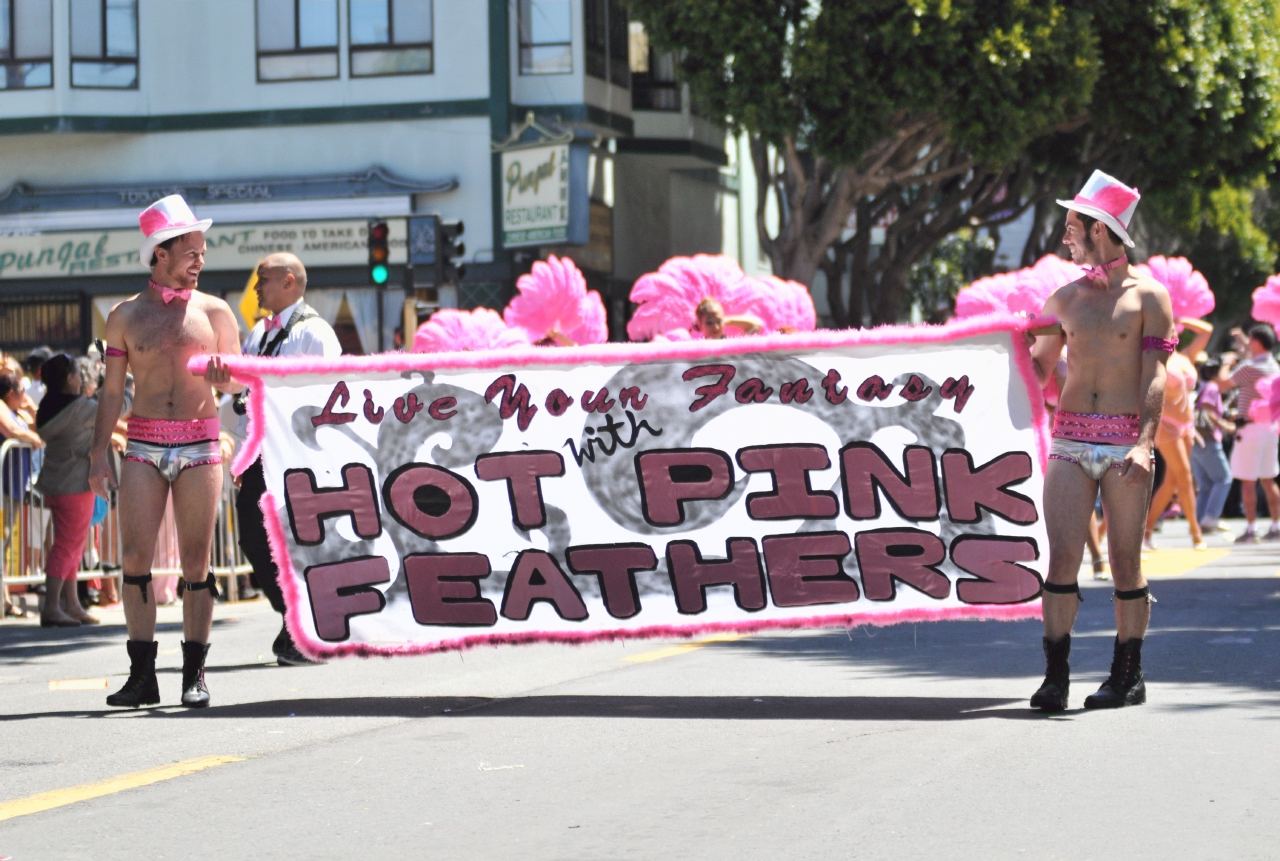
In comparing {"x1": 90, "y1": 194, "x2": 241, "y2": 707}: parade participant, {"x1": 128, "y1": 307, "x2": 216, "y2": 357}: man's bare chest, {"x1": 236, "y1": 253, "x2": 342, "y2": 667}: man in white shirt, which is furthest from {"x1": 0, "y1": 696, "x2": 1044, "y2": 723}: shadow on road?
{"x1": 128, "y1": 307, "x2": 216, "y2": 357}: man's bare chest

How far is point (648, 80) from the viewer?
103ft

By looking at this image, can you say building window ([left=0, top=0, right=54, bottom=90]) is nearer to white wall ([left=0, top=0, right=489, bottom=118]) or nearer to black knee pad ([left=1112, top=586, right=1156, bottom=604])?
white wall ([left=0, top=0, right=489, bottom=118])

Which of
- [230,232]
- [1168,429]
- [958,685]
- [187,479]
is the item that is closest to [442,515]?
[187,479]

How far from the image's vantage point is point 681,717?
→ 299 inches

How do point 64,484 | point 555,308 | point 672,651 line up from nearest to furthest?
point 672,651, point 64,484, point 555,308

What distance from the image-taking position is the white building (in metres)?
28.3

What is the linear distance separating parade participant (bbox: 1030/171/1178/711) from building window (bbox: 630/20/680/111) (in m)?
24.1

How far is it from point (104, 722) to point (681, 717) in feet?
7.41

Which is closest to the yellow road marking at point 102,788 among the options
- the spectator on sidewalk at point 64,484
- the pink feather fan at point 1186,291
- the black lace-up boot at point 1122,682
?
the black lace-up boot at point 1122,682

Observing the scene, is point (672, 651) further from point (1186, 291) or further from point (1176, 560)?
point (1176, 560)

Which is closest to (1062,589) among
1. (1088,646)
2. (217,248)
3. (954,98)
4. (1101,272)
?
(1101,272)

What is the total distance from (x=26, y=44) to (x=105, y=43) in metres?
1.13

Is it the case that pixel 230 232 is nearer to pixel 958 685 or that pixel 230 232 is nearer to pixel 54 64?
pixel 54 64

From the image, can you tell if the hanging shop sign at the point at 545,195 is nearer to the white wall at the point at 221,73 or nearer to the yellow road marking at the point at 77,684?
the white wall at the point at 221,73
